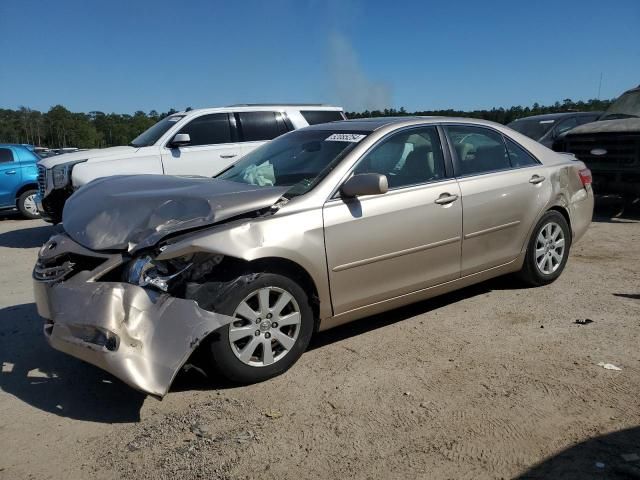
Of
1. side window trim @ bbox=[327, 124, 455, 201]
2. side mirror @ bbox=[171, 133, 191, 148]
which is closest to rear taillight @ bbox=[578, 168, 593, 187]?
side window trim @ bbox=[327, 124, 455, 201]

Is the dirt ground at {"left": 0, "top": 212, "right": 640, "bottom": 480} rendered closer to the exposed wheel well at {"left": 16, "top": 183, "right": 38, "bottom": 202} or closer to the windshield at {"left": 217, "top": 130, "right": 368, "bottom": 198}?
the windshield at {"left": 217, "top": 130, "right": 368, "bottom": 198}

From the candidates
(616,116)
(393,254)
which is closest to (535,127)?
(616,116)

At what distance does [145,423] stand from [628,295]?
14.3 feet

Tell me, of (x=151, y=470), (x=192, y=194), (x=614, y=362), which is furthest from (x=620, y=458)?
(x=192, y=194)

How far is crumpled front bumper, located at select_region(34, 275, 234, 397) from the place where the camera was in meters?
3.11

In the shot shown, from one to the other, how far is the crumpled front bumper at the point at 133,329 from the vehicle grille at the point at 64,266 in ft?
0.74

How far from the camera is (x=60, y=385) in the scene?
3.76m

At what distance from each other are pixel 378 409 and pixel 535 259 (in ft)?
8.92

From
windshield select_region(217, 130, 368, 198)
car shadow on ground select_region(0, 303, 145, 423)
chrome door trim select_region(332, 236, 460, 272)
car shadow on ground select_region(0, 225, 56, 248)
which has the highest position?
windshield select_region(217, 130, 368, 198)

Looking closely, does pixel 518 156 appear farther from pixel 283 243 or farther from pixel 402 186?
pixel 283 243

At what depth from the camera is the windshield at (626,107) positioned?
410 inches

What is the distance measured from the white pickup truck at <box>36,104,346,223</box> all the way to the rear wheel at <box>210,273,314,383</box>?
537 cm

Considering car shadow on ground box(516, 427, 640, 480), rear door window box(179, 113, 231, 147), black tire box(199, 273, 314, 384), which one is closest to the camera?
car shadow on ground box(516, 427, 640, 480)

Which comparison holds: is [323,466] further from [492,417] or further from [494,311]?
[494,311]
